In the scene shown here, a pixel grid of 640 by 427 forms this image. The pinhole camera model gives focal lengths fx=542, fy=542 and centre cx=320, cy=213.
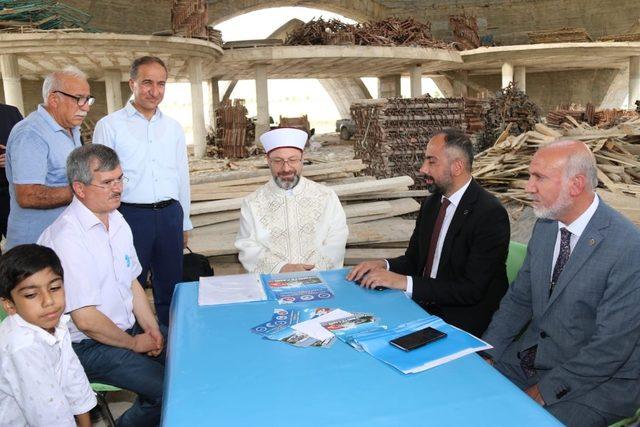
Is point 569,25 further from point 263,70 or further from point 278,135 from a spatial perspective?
point 278,135

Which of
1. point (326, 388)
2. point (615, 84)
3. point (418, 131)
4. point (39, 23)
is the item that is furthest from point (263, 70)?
point (615, 84)

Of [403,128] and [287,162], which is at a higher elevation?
[403,128]

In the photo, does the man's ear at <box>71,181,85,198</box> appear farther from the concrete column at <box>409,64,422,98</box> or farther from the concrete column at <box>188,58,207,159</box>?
the concrete column at <box>409,64,422,98</box>

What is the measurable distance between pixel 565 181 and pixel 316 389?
1614mm

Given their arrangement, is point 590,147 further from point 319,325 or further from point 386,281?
point 319,325

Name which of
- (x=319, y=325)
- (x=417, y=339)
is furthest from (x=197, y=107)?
(x=417, y=339)

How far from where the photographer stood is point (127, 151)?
4.23 metres

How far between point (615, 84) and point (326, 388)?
101ft

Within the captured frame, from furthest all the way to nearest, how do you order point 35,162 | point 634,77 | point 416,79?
point 634,77 → point 416,79 → point 35,162

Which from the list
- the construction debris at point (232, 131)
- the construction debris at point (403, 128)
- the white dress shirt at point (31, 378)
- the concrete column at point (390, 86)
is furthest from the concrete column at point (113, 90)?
the white dress shirt at point (31, 378)

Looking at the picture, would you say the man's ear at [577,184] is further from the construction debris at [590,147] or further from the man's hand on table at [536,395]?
the construction debris at [590,147]

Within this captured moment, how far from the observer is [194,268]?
5039 millimetres

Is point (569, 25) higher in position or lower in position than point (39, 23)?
higher

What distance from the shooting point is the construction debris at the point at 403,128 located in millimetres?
→ 10367
